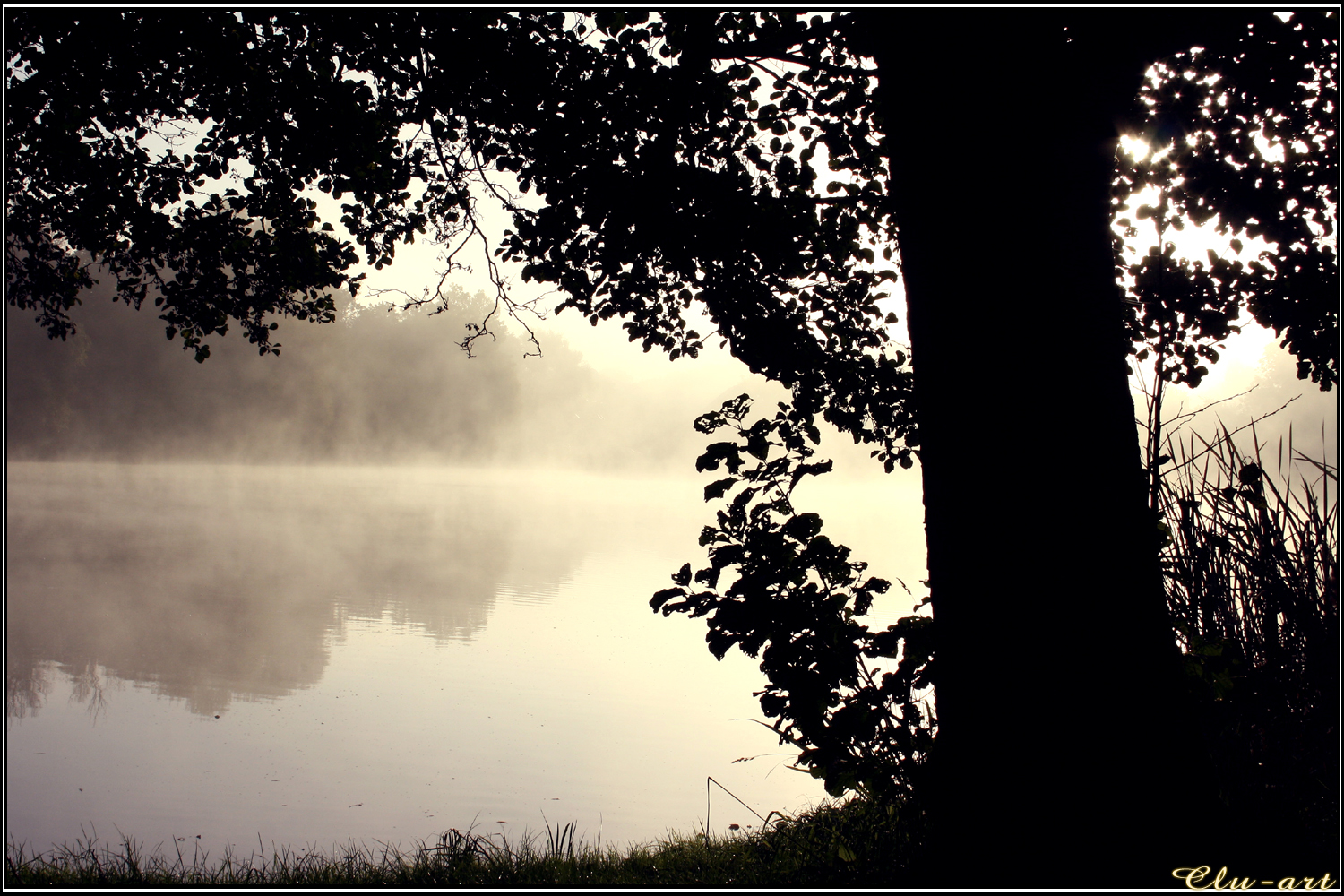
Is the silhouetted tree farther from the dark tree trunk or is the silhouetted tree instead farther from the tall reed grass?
the tall reed grass

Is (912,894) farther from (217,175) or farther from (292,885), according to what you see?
(217,175)

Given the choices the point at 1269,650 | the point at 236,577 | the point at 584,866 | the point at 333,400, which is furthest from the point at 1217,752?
the point at 333,400

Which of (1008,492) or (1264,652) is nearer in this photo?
(1008,492)

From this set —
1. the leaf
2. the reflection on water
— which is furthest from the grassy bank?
the reflection on water

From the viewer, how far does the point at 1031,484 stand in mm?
1579

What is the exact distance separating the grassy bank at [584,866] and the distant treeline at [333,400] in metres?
34.5

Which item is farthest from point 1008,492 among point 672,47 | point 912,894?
point 672,47

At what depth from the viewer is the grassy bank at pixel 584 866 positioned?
8.71 ft

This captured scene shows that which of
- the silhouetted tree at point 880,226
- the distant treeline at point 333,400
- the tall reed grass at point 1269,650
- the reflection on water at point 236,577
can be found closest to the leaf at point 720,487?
the silhouetted tree at point 880,226

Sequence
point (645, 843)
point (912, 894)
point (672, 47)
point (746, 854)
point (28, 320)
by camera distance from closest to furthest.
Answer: point (912, 894) → point (746, 854) → point (672, 47) → point (645, 843) → point (28, 320)

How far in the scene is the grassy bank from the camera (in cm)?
266

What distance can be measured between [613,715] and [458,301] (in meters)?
54.8

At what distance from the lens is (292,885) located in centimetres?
284

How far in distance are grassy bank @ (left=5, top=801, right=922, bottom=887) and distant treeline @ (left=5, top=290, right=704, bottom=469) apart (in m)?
34.5
